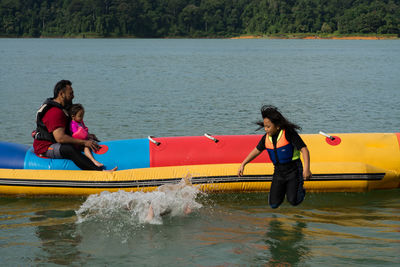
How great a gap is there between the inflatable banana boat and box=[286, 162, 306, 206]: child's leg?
1.27 meters

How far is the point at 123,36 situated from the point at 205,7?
804 inches

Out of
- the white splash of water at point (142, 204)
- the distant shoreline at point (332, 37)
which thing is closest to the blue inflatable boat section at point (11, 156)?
the white splash of water at point (142, 204)

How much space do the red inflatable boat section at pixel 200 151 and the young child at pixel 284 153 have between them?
1.44 m

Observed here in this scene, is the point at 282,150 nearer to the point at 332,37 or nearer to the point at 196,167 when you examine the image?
the point at 196,167

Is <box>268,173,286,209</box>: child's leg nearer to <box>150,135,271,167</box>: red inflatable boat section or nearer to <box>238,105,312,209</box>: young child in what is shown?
<box>238,105,312,209</box>: young child

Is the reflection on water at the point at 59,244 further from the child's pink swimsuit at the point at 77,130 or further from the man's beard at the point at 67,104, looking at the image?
the man's beard at the point at 67,104

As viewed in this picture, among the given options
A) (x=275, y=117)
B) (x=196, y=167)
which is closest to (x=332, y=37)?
(x=196, y=167)

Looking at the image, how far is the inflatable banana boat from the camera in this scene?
681cm

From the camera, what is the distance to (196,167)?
6926mm

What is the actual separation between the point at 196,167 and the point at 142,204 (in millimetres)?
997

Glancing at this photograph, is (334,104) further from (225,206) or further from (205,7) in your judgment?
(205,7)

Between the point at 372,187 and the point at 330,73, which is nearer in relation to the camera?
the point at 372,187

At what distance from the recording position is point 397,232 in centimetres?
590

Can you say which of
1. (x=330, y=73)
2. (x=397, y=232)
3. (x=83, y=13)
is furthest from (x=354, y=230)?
(x=83, y=13)
